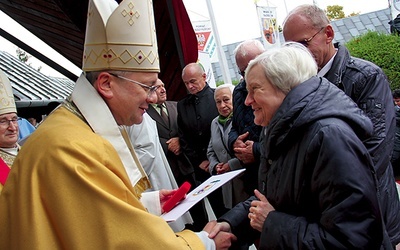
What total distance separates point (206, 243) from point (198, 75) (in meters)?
2.62

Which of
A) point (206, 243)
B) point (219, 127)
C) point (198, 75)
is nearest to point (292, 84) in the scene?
point (206, 243)

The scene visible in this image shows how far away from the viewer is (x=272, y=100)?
5.98 feet

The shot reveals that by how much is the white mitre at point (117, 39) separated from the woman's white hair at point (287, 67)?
0.53 m

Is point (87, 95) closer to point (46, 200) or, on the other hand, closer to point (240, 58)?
point (46, 200)

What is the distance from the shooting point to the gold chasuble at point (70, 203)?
139 cm

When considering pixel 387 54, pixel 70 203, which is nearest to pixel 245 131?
pixel 70 203

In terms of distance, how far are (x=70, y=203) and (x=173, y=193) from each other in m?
0.93

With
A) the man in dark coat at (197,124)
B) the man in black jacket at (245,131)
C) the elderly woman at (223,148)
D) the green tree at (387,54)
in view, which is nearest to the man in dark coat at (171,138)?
the man in dark coat at (197,124)

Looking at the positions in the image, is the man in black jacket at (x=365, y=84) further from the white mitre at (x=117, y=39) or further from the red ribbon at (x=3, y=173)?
the red ribbon at (x=3, y=173)

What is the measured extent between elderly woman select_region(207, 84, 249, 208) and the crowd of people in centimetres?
136

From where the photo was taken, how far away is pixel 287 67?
1.78m

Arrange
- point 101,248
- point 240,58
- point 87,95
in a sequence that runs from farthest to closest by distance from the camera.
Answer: point 240,58, point 87,95, point 101,248

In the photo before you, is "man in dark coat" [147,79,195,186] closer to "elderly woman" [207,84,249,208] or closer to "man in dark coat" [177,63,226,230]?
"man in dark coat" [177,63,226,230]

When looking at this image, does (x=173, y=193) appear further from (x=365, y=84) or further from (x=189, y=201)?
(x=365, y=84)
